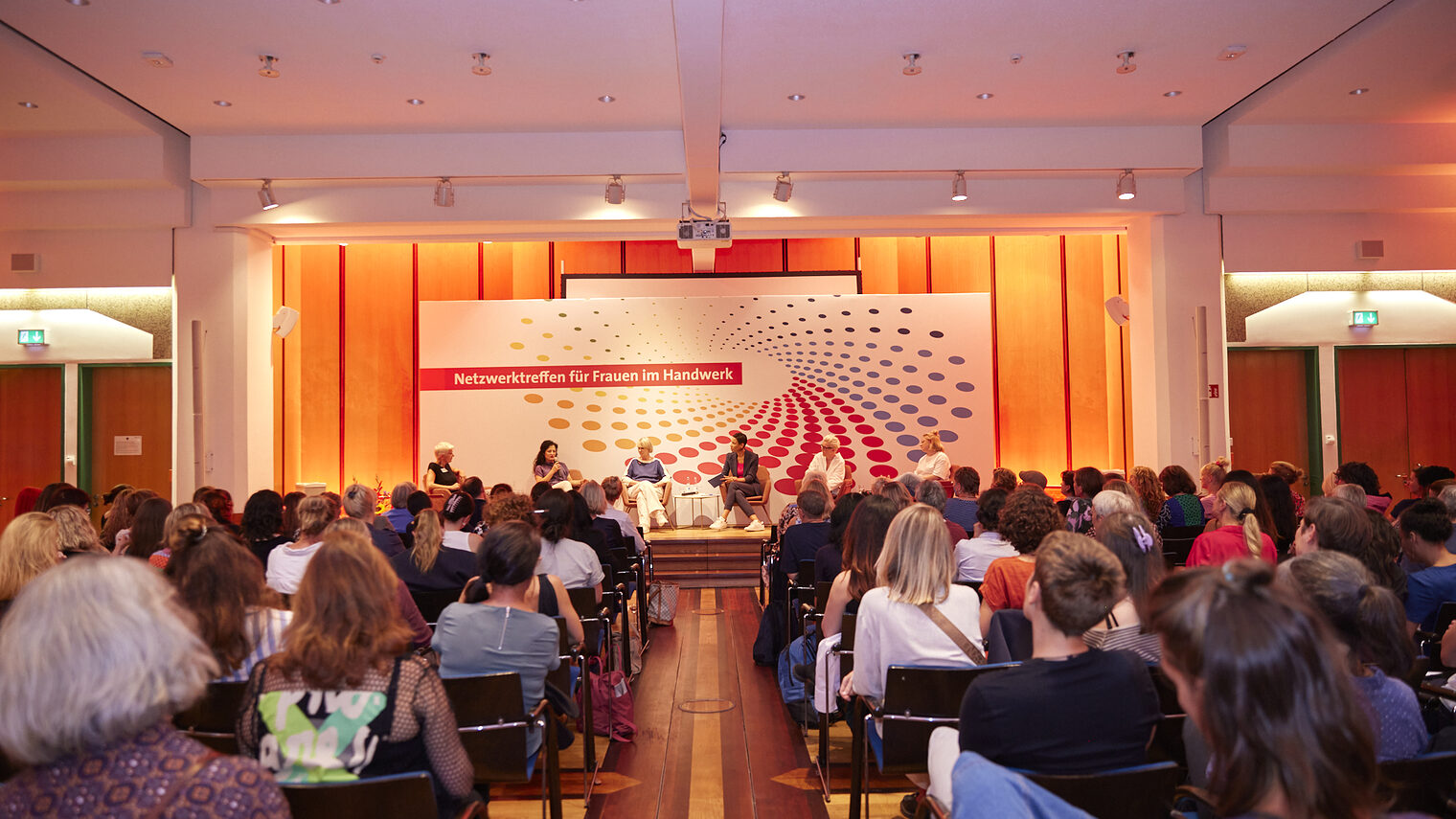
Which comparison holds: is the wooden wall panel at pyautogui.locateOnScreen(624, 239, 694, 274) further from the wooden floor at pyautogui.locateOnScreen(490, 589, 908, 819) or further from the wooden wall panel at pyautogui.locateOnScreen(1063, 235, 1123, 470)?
the wooden floor at pyautogui.locateOnScreen(490, 589, 908, 819)

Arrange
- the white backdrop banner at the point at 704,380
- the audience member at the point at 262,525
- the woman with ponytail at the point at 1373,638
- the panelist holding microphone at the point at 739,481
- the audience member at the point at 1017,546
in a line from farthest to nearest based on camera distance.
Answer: the white backdrop banner at the point at 704,380 → the panelist holding microphone at the point at 739,481 → the audience member at the point at 262,525 → the audience member at the point at 1017,546 → the woman with ponytail at the point at 1373,638

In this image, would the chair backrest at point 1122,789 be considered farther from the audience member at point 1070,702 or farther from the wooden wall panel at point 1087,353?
the wooden wall panel at point 1087,353

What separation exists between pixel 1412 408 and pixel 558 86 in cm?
967

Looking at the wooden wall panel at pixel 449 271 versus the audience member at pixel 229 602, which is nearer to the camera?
the audience member at pixel 229 602

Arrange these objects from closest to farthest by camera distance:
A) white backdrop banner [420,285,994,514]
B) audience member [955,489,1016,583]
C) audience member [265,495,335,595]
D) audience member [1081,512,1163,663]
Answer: audience member [1081,512,1163,663], audience member [265,495,335,595], audience member [955,489,1016,583], white backdrop banner [420,285,994,514]

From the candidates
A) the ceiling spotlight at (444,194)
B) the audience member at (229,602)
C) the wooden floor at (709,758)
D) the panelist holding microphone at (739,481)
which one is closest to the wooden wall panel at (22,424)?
the ceiling spotlight at (444,194)

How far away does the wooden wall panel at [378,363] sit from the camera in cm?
1236

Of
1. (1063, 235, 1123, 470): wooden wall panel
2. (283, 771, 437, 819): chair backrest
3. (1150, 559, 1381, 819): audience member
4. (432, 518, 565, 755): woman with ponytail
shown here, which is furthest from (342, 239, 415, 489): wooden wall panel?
(1150, 559, 1381, 819): audience member

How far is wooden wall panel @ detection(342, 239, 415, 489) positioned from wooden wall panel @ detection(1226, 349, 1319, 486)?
9.96m

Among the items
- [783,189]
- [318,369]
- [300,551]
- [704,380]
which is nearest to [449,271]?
[318,369]

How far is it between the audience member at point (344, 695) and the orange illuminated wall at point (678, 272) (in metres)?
10.4

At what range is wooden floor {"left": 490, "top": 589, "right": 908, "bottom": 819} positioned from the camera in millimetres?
3771

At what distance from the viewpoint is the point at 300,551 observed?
4.03 metres

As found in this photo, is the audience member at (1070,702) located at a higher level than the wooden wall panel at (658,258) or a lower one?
lower
